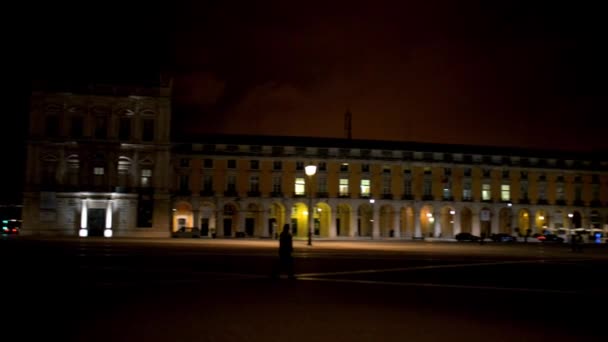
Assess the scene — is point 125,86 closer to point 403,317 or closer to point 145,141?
point 145,141

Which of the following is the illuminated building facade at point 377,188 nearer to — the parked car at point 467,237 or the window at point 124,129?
the parked car at point 467,237

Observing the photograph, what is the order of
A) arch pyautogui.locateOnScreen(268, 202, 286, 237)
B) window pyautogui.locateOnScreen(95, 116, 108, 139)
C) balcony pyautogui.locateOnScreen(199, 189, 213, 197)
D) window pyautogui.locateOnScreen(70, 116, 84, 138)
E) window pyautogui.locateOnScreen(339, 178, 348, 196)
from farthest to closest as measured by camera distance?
window pyautogui.locateOnScreen(339, 178, 348, 196), arch pyautogui.locateOnScreen(268, 202, 286, 237), balcony pyautogui.locateOnScreen(199, 189, 213, 197), window pyautogui.locateOnScreen(95, 116, 108, 139), window pyautogui.locateOnScreen(70, 116, 84, 138)

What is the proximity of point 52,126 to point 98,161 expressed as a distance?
5.98 metres

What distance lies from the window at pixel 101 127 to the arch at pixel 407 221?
42.0 meters

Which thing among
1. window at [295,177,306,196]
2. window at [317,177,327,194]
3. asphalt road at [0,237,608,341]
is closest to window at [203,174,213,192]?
window at [295,177,306,196]

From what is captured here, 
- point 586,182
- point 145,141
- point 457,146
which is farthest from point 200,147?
point 586,182

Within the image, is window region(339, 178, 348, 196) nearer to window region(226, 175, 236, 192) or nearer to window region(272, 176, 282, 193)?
window region(272, 176, 282, 193)

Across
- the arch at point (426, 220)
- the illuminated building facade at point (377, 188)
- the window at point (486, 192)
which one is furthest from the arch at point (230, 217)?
the window at point (486, 192)

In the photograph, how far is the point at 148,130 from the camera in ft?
209

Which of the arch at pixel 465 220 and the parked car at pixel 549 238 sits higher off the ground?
the arch at pixel 465 220

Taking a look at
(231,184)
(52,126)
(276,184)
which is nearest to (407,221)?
(276,184)

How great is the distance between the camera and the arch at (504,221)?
86.4m

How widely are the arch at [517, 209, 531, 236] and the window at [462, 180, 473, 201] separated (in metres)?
8.47

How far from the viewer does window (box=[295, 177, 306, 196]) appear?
79562 mm
